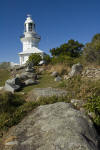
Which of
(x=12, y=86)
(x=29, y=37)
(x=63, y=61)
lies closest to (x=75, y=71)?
(x=12, y=86)

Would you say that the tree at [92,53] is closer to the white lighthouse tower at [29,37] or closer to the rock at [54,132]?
the rock at [54,132]

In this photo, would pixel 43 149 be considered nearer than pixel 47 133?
Yes

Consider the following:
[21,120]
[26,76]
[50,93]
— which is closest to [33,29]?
[26,76]

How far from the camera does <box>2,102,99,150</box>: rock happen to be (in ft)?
7.84

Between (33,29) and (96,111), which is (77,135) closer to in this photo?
(96,111)

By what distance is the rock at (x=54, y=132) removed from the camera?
2.39m

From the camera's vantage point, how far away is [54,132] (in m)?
2.67

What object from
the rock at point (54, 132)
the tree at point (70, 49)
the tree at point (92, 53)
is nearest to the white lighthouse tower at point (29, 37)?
the tree at point (70, 49)

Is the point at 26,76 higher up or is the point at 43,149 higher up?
the point at 26,76

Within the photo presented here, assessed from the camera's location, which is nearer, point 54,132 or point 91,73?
point 54,132

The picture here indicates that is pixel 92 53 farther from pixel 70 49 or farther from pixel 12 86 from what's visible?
pixel 70 49

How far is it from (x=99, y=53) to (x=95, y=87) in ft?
30.0

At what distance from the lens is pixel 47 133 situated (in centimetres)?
268

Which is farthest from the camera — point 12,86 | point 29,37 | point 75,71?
point 29,37
